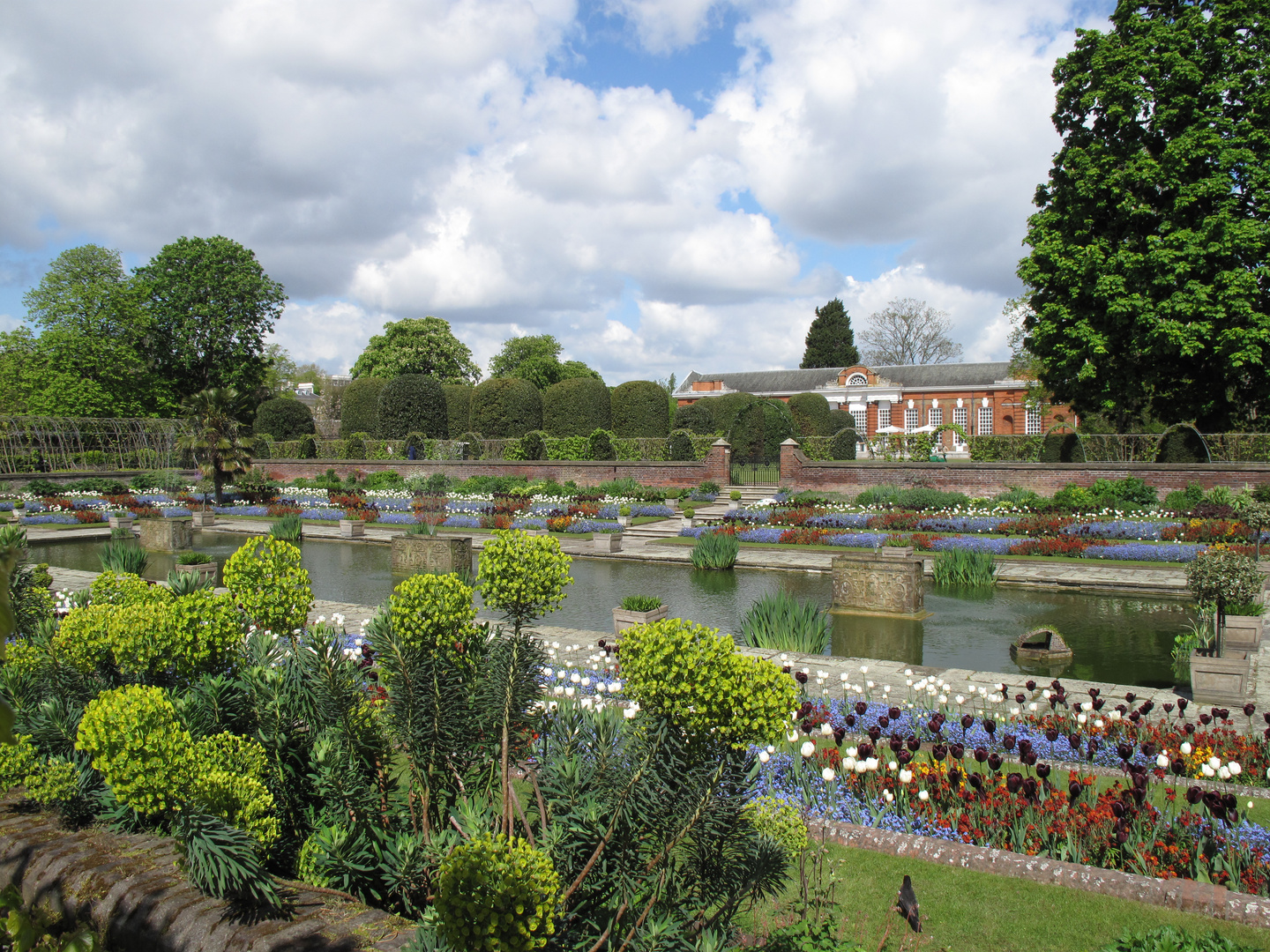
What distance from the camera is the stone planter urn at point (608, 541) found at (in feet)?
50.5

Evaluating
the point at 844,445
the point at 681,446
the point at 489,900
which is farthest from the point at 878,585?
the point at 844,445

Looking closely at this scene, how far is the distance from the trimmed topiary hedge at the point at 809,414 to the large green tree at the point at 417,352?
22282 mm

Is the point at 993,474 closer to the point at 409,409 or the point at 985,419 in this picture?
the point at 409,409

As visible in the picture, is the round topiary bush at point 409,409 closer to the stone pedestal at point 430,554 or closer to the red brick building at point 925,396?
the red brick building at point 925,396

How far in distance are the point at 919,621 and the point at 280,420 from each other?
34994 millimetres

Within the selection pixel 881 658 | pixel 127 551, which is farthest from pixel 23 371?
pixel 881 658

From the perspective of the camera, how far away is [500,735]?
2.58 metres

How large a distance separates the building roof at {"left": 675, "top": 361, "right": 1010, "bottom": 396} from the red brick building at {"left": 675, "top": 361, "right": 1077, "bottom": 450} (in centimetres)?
6

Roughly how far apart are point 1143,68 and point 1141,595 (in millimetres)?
16967

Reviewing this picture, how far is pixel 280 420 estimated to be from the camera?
3750 centimetres

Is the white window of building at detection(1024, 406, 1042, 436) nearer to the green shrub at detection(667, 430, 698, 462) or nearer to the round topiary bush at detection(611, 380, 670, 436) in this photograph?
the round topiary bush at detection(611, 380, 670, 436)

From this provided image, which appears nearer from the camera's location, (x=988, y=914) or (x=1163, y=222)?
(x=988, y=914)

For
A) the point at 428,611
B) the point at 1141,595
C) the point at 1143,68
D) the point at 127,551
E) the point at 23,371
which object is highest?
the point at 1143,68

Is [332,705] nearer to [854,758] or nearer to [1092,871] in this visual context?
[854,758]
